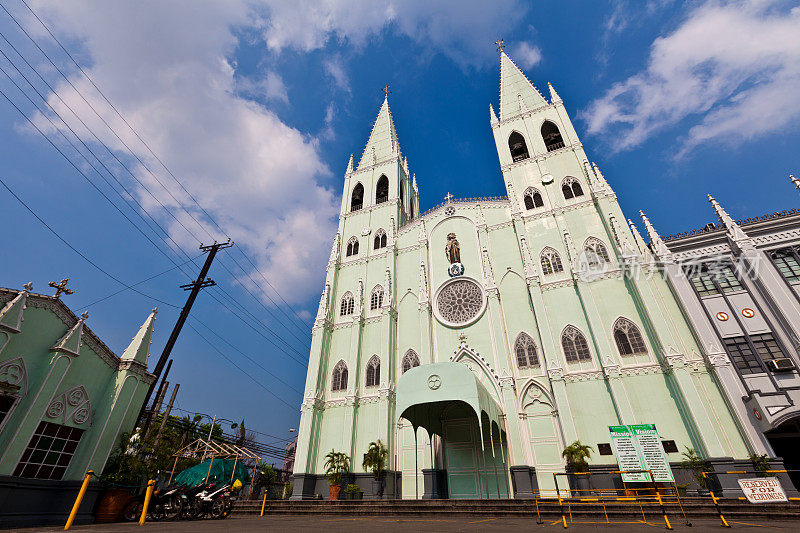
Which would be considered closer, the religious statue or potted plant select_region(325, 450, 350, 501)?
potted plant select_region(325, 450, 350, 501)

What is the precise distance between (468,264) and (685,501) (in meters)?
14.6

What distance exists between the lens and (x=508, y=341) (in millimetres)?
18828

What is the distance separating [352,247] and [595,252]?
17.1 meters

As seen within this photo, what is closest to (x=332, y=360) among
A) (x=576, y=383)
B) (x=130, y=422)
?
(x=130, y=422)

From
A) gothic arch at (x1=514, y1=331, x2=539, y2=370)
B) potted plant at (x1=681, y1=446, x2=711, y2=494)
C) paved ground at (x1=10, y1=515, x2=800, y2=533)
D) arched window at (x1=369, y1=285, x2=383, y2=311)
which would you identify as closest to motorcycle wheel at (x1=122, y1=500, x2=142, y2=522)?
paved ground at (x1=10, y1=515, x2=800, y2=533)

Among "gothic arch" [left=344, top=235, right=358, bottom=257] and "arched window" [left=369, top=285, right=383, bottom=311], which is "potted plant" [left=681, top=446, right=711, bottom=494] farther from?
"gothic arch" [left=344, top=235, right=358, bottom=257]

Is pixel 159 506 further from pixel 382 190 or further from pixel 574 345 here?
pixel 382 190

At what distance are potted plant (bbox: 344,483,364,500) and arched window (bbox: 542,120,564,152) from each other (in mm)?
24586

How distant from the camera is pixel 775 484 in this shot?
8.28 metres

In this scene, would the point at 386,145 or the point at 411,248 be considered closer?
the point at 411,248

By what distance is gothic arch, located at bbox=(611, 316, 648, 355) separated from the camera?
1609 cm

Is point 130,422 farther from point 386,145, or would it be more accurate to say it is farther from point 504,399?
point 386,145

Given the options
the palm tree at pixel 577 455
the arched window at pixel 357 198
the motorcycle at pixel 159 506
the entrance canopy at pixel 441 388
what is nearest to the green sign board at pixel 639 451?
the entrance canopy at pixel 441 388

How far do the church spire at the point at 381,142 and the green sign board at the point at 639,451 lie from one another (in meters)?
26.8
